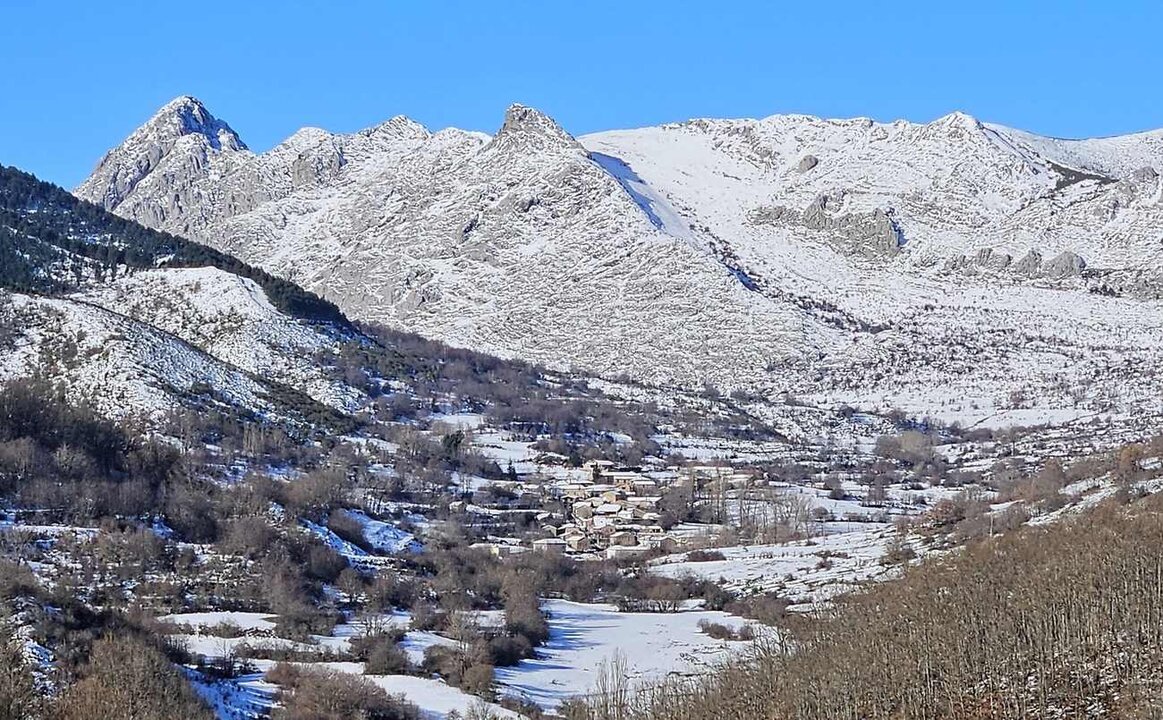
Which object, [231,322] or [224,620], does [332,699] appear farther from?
[231,322]

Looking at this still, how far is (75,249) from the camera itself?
126625 millimetres

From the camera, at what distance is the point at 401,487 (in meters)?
87.1

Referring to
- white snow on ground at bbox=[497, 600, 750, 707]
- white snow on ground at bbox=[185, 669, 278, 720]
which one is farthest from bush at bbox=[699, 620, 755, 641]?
white snow on ground at bbox=[185, 669, 278, 720]

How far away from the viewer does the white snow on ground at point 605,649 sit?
42188 millimetres

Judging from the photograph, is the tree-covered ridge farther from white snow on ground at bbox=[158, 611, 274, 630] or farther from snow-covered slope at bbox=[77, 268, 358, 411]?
white snow on ground at bbox=[158, 611, 274, 630]

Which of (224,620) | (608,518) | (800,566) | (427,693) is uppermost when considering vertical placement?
(608,518)

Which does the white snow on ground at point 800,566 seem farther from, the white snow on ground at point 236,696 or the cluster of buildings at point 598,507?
the white snow on ground at point 236,696

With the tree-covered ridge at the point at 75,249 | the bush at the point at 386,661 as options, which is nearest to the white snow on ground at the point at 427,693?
the bush at the point at 386,661

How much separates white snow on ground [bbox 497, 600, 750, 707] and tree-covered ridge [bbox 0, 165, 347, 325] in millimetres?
69034

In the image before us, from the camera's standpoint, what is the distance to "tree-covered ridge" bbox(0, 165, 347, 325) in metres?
119

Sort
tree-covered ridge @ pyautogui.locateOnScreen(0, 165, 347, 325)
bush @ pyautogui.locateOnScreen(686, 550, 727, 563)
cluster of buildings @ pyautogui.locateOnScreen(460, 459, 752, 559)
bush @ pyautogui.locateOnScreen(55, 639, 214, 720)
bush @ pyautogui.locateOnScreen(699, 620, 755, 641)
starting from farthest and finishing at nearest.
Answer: tree-covered ridge @ pyautogui.locateOnScreen(0, 165, 347, 325)
cluster of buildings @ pyautogui.locateOnScreen(460, 459, 752, 559)
bush @ pyautogui.locateOnScreen(686, 550, 727, 563)
bush @ pyautogui.locateOnScreen(699, 620, 755, 641)
bush @ pyautogui.locateOnScreen(55, 639, 214, 720)

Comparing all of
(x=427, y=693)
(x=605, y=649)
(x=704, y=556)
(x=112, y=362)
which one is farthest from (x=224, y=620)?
(x=112, y=362)

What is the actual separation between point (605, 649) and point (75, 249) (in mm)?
93775

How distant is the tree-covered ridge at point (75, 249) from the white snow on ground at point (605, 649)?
226ft
